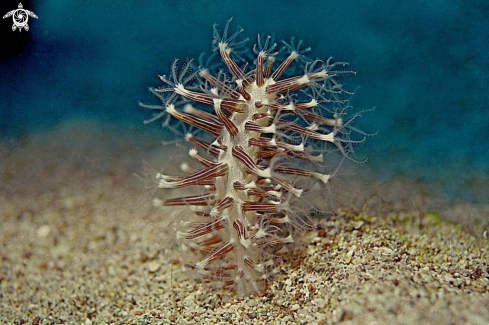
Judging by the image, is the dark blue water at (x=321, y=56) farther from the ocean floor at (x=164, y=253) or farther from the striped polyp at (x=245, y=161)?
the striped polyp at (x=245, y=161)

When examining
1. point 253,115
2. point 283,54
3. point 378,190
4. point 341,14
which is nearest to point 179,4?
point 283,54

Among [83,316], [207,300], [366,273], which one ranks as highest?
[83,316]

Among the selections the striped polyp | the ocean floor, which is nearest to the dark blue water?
the ocean floor

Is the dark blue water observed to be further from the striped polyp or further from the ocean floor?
the striped polyp

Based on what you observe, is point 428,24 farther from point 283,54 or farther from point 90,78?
point 90,78

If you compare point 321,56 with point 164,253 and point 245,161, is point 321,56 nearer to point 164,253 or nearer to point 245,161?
point 245,161

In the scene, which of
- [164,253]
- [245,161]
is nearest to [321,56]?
[245,161]
